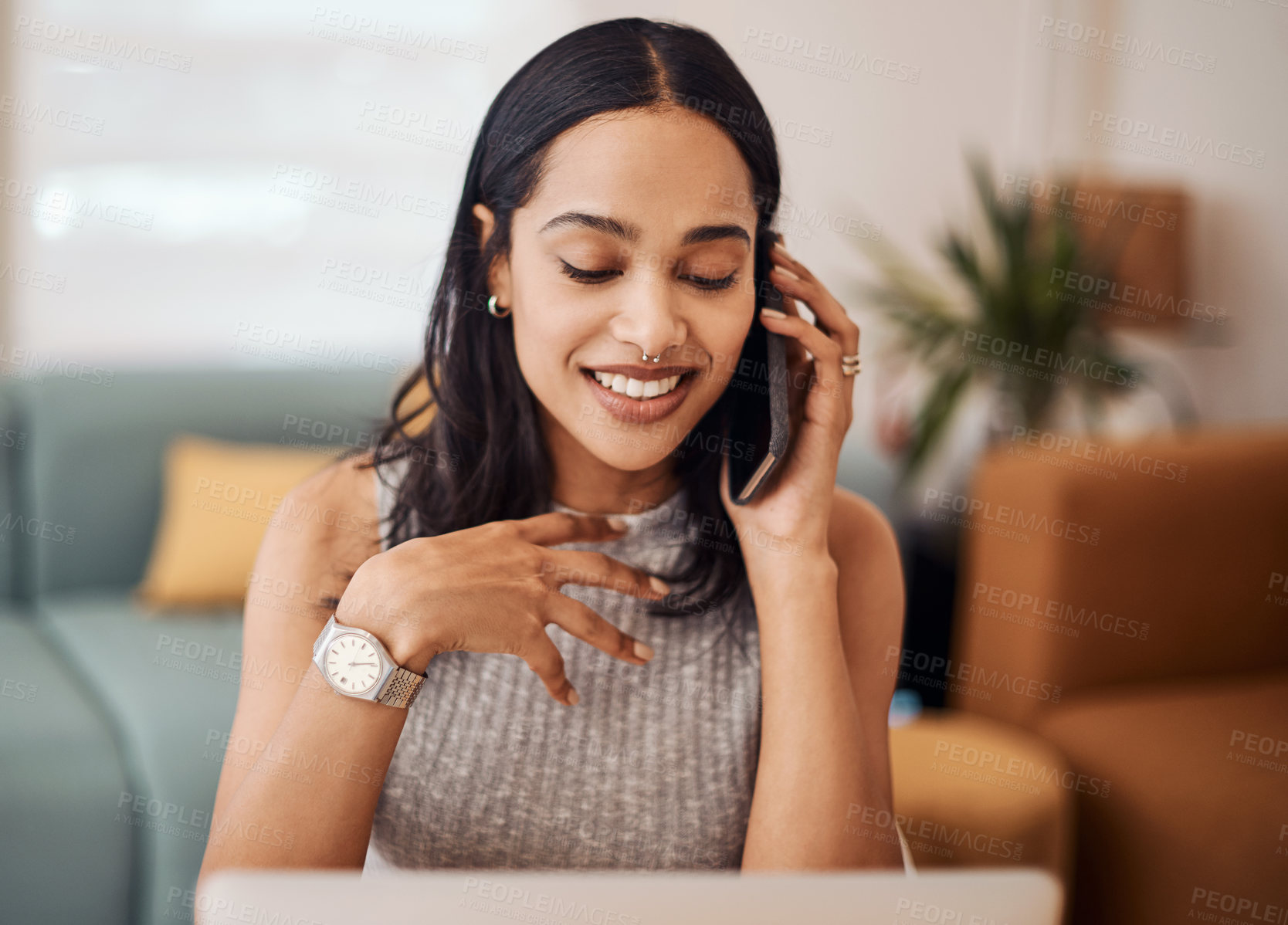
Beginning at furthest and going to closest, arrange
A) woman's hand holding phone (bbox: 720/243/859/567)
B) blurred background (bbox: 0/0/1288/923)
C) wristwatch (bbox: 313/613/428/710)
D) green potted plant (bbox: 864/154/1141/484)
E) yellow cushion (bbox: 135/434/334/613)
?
green potted plant (bbox: 864/154/1141/484), yellow cushion (bbox: 135/434/334/613), blurred background (bbox: 0/0/1288/923), woman's hand holding phone (bbox: 720/243/859/567), wristwatch (bbox: 313/613/428/710)

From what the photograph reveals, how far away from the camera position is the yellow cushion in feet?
6.58

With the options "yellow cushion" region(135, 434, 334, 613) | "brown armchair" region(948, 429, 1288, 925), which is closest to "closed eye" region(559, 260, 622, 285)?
"brown armchair" region(948, 429, 1288, 925)

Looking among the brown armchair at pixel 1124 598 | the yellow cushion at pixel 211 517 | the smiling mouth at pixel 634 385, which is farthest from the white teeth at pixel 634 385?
the yellow cushion at pixel 211 517

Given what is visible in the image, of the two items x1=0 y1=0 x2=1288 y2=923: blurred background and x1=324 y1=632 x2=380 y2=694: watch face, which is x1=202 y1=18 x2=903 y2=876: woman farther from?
x1=0 y1=0 x2=1288 y2=923: blurred background

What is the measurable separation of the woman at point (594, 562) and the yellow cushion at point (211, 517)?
1248mm

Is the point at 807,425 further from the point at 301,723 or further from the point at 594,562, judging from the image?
the point at 301,723

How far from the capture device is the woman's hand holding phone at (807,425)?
0.78 meters

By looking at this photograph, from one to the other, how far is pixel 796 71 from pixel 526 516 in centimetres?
64

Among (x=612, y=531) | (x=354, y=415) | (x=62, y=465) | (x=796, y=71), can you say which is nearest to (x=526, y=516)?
(x=612, y=531)

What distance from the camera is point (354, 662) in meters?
0.67

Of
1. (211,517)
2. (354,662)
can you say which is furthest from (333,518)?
(211,517)

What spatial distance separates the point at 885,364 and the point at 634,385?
91.1 inches

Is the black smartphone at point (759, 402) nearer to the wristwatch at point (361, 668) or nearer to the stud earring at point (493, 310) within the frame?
the stud earring at point (493, 310)

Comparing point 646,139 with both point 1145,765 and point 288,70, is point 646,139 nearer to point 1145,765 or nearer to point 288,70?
point 1145,765
